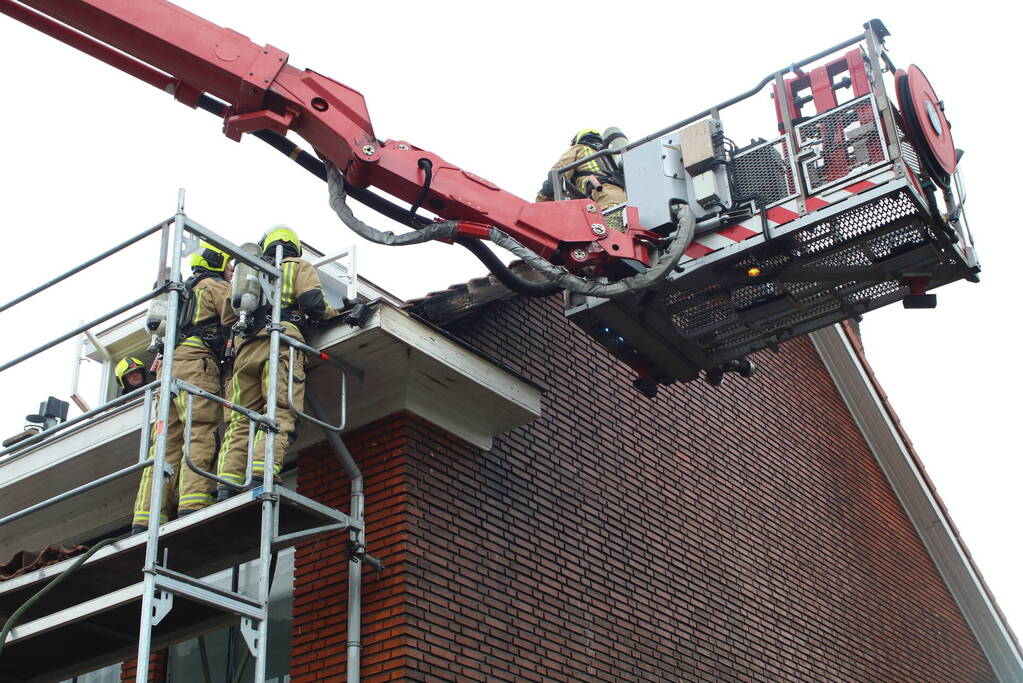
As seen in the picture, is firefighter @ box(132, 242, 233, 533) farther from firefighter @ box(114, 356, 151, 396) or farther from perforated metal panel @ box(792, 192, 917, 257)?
perforated metal panel @ box(792, 192, 917, 257)

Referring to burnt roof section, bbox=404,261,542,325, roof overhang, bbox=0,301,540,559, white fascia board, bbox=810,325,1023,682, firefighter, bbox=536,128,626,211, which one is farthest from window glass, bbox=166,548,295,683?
white fascia board, bbox=810,325,1023,682

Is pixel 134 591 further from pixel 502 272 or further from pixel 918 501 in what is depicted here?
pixel 918 501

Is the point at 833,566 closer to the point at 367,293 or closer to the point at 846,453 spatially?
the point at 846,453

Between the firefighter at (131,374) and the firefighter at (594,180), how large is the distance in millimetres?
3774

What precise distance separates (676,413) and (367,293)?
4350 mm

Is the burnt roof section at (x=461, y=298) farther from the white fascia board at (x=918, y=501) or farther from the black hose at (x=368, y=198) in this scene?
the white fascia board at (x=918, y=501)

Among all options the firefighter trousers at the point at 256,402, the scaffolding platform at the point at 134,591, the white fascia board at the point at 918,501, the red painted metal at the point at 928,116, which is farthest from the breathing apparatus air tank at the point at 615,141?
the white fascia board at the point at 918,501

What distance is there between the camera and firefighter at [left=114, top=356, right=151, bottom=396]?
10672 millimetres

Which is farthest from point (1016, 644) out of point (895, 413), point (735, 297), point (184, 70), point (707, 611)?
point (184, 70)

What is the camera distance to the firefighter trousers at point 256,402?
784 cm

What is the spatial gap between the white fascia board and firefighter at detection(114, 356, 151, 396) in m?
8.95

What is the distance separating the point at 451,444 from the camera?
9.41 meters

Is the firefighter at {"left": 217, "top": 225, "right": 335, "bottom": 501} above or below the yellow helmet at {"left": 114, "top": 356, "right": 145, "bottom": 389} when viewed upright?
below

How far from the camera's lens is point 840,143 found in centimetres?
829
